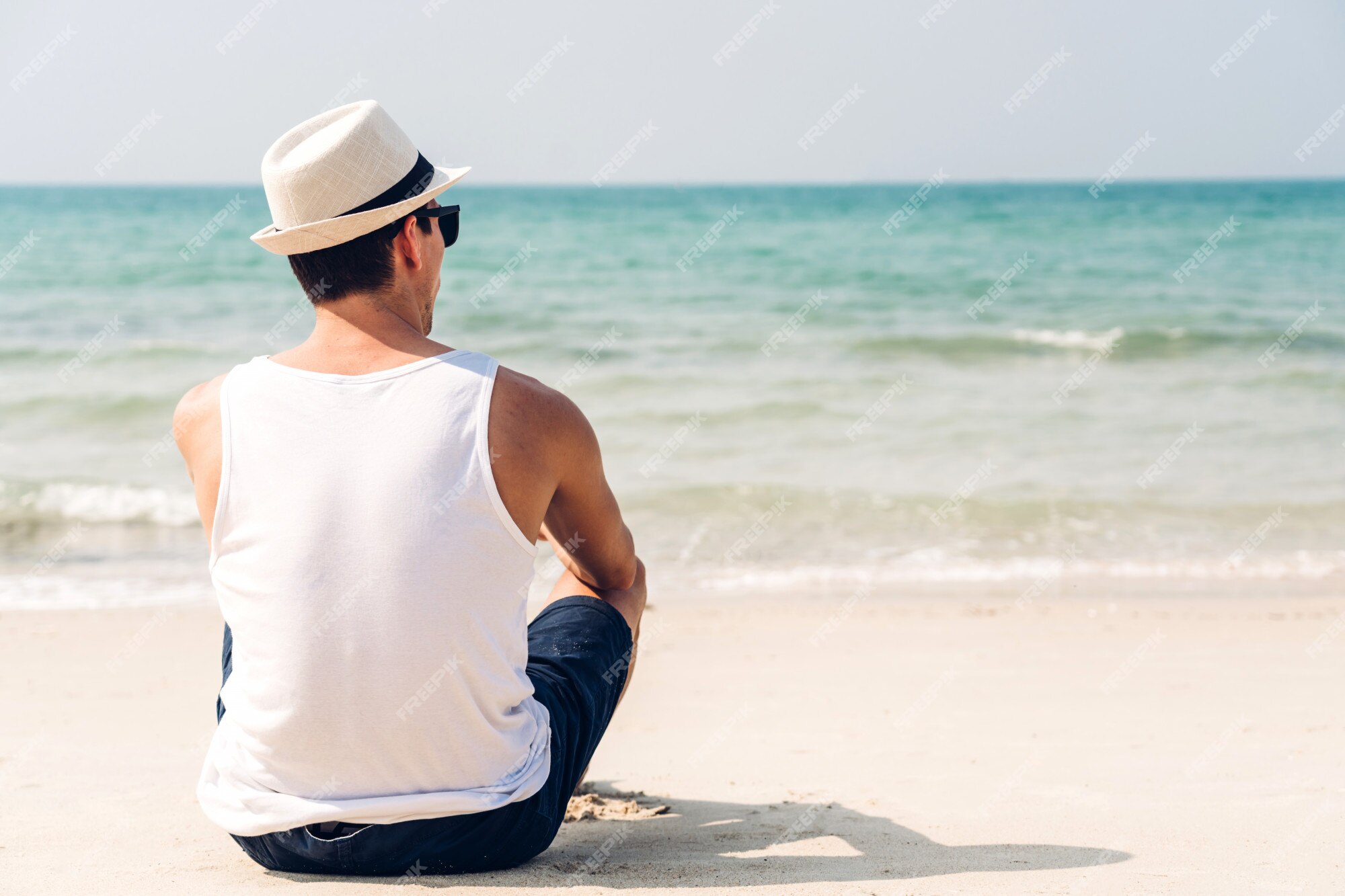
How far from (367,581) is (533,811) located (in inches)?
22.6

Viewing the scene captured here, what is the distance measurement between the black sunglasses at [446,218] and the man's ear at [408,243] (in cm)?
3

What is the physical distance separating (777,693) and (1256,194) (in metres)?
55.5

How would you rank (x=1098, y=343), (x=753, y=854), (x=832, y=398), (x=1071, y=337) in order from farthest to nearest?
(x=1071, y=337) → (x=1098, y=343) → (x=832, y=398) → (x=753, y=854)

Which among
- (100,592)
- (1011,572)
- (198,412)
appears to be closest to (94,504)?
(100,592)

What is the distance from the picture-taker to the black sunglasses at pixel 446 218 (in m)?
1.92

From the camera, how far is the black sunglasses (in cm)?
192

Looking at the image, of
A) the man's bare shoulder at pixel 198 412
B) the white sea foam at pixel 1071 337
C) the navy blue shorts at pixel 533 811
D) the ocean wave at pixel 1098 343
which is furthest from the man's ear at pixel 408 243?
the white sea foam at pixel 1071 337

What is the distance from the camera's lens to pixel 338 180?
1820 mm

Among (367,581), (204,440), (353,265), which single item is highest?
(353,265)

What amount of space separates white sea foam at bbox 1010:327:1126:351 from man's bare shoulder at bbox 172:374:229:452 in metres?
12.7

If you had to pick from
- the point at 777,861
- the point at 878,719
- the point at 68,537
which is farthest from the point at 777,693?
the point at 68,537

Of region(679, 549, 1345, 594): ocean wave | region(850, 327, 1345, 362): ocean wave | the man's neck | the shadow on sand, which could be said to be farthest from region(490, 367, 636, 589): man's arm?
region(850, 327, 1345, 362): ocean wave

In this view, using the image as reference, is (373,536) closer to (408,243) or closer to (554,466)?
(554,466)

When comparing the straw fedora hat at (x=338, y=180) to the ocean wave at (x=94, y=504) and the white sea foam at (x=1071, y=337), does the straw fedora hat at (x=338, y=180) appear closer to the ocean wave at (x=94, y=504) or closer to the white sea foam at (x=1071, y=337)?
the ocean wave at (x=94, y=504)
